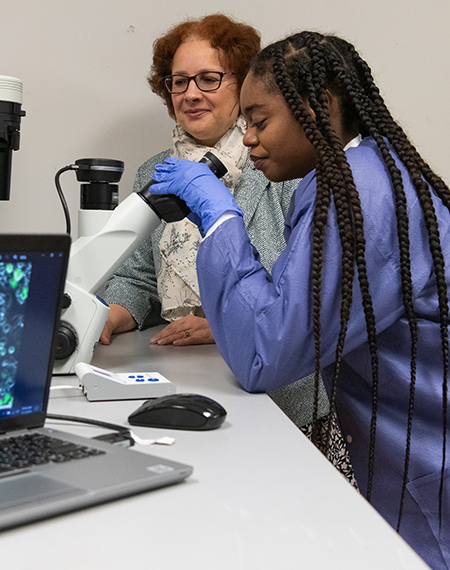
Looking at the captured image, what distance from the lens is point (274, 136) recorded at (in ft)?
3.73

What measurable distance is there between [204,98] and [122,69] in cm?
52

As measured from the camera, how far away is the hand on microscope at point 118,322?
153cm

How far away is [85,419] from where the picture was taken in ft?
2.68

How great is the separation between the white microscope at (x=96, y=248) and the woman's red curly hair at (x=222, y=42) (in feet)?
2.31

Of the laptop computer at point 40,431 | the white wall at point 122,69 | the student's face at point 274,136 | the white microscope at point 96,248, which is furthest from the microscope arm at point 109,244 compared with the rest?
the white wall at point 122,69

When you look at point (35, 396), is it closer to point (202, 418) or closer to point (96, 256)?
point (202, 418)

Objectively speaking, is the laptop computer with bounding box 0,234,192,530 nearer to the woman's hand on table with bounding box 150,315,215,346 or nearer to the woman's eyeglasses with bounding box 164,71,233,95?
the woman's hand on table with bounding box 150,315,215,346

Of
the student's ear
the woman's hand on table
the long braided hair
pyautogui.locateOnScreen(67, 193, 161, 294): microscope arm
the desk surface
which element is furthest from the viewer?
the woman's hand on table

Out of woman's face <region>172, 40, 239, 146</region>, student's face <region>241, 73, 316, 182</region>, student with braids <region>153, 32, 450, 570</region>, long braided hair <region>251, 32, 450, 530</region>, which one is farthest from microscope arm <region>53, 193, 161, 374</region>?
woman's face <region>172, 40, 239, 146</region>

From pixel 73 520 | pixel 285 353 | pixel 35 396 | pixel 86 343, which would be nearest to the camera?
pixel 73 520

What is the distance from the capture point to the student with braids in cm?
97

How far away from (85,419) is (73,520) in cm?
28

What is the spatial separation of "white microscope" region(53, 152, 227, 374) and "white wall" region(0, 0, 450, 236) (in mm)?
938

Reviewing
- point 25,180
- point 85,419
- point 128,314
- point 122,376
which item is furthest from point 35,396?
point 25,180
